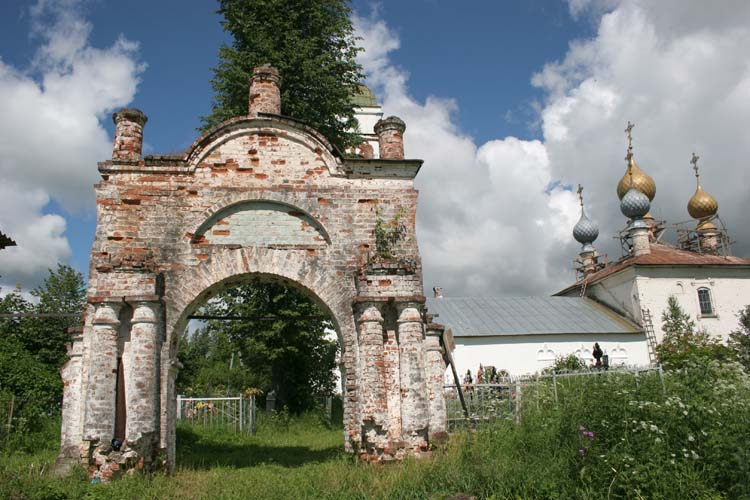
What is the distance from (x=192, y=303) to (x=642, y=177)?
33290 millimetres

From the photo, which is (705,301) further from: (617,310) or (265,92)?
(265,92)

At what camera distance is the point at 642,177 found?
115 feet

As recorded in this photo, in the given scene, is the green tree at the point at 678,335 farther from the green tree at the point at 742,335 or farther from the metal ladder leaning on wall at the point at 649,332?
the green tree at the point at 742,335

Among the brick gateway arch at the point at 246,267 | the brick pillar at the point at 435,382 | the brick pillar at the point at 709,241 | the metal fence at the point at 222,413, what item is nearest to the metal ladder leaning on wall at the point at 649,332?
the brick pillar at the point at 709,241

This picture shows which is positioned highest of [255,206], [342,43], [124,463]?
[342,43]

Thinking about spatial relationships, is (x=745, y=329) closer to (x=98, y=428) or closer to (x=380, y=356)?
(x=380, y=356)

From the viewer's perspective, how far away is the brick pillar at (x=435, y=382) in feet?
27.0

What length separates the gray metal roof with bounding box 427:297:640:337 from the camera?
87.6 feet

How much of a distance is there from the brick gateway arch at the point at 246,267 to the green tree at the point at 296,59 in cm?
744

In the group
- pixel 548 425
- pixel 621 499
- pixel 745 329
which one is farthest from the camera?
pixel 745 329

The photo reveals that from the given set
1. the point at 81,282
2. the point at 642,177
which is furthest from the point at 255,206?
the point at 642,177

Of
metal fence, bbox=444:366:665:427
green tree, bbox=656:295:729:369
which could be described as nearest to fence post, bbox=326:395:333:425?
metal fence, bbox=444:366:665:427

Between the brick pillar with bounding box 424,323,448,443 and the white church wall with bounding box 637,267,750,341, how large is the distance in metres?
22.6

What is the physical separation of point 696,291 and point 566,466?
2612 cm
